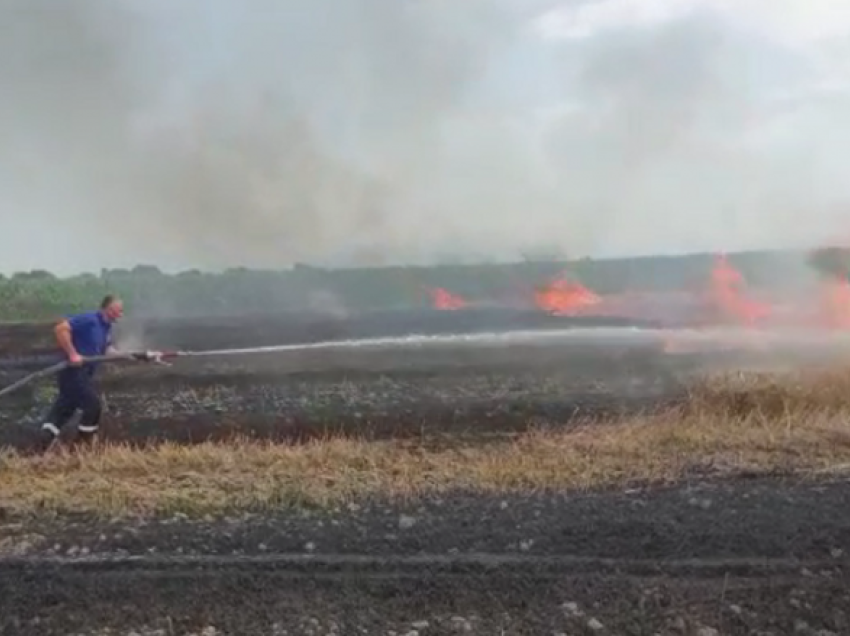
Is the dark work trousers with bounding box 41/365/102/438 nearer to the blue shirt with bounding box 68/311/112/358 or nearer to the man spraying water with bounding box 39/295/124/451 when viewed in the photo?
the man spraying water with bounding box 39/295/124/451

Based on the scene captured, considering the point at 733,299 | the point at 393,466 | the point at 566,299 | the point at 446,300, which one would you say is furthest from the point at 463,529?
the point at 446,300

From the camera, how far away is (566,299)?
1751 inches

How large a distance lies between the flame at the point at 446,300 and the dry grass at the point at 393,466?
3832cm

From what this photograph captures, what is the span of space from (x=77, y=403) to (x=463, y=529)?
6327 millimetres

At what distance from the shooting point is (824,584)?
6656 mm

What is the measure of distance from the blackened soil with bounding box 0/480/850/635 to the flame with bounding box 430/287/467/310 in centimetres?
4159

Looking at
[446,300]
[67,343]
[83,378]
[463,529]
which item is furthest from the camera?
[446,300]

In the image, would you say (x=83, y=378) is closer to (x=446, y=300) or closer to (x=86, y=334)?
(x=86, y=334)

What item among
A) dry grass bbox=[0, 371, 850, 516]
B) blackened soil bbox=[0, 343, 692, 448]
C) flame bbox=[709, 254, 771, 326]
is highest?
flame bbox=[709, 254, 771, 326]

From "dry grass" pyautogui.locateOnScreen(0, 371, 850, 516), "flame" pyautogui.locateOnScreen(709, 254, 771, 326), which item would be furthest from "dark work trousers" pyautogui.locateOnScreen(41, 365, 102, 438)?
"flame" pyautogui.locateOnScreen(709, 254, 771, 326)

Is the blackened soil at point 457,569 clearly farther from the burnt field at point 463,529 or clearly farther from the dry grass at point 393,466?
the dry grass at point 393,466

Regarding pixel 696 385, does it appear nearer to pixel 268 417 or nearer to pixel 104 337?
pixel 268 417

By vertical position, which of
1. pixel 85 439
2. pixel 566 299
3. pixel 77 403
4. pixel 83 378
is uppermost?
pixel 566 299

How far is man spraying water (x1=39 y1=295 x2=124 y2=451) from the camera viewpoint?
40.3 feet
